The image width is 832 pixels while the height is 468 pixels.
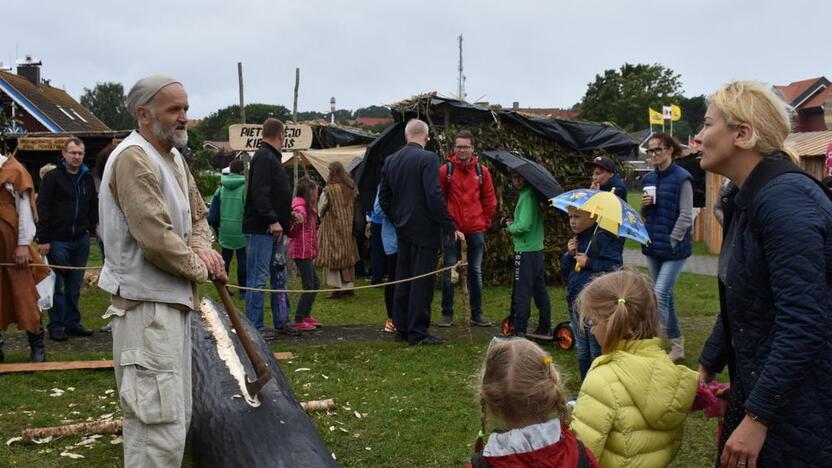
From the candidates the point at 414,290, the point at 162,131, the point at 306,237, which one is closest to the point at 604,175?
the point at 414,290

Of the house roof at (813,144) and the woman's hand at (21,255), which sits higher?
the house roof at (813,144)

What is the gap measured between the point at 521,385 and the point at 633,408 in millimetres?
667

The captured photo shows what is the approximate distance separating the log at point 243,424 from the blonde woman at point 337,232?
259 inches

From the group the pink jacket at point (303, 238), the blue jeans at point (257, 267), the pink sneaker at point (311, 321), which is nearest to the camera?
the blue jeans at point (257, 267)

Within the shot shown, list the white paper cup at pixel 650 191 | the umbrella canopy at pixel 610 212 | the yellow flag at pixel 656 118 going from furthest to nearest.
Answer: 1. the yellow flag at pixel 656 118
2. the white paper cup at pixel 650 191
3. the umbrella canopy at pixel 610 212


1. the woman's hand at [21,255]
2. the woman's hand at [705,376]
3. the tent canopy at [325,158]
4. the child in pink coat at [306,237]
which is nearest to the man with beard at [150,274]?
the woman's hand at [705,376]

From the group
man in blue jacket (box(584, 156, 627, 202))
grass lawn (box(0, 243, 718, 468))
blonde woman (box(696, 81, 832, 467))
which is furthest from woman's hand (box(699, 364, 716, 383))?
man in blue jacket (box(584, 156, 627, 202))

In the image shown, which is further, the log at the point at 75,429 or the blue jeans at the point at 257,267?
the blue jeans at the point at 257,267

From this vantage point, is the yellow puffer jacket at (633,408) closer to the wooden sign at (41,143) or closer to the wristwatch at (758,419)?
the wristwatch at (758,419)

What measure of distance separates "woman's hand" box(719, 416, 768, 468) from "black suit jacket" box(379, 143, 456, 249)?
5338mm

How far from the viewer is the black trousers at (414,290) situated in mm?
7883

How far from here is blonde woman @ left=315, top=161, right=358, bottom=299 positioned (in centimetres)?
1131

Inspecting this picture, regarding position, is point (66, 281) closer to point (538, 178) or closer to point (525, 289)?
point (525, 289)

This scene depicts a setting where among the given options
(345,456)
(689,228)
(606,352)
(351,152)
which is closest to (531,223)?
(689,228)
